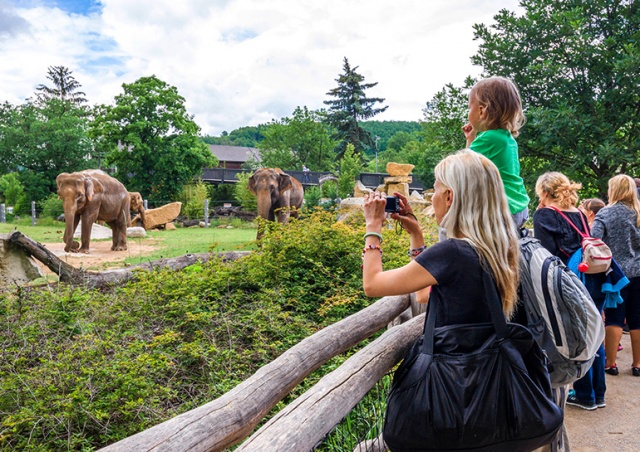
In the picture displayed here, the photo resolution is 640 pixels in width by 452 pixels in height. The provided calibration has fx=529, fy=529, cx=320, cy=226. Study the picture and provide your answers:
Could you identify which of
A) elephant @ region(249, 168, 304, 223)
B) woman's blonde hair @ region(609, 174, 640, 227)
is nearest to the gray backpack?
woman's blonde hair @ region(609, 174, 640, 227)

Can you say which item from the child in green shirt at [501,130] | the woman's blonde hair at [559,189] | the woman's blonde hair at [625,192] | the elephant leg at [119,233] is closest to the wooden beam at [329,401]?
the child in green shirt at [501,130]

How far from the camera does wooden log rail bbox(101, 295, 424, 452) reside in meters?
1.56

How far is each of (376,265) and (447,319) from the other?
0.32m

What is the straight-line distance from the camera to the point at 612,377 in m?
4.93

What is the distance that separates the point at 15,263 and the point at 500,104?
8.30m

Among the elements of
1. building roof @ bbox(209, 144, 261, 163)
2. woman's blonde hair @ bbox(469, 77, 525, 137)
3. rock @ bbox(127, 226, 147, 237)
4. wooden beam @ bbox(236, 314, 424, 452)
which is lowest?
rock @ bbox(127, 226, 147, 237)

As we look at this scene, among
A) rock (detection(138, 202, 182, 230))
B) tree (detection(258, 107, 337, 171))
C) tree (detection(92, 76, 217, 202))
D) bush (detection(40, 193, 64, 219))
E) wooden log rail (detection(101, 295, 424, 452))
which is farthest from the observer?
tree (detection(258, 107, 337, 171))

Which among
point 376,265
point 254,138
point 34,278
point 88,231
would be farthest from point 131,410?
point 254,138

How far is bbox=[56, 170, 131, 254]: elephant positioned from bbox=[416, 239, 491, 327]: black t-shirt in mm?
12422

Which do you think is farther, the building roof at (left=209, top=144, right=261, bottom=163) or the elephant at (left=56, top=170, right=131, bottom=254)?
the building roof at (left=209, top=144, right=261, bottom=163)

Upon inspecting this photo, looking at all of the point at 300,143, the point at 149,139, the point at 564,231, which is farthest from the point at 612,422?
the point at 300,143

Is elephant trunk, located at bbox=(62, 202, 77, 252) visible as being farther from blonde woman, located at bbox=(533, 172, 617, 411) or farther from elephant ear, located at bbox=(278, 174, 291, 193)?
blonde woman, located at bbox=(533, 172, 617, 411)

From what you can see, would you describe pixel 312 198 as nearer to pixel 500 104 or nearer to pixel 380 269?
pixel 500 104

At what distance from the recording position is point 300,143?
4875 centimetres
